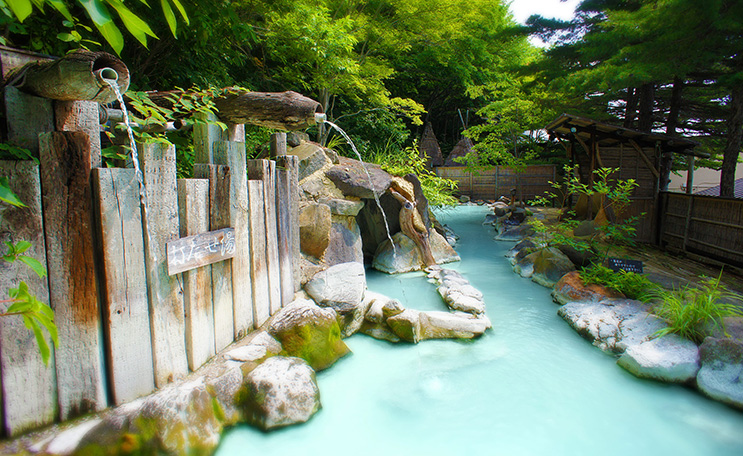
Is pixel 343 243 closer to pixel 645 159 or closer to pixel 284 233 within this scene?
pixel 284 233

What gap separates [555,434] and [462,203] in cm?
1450

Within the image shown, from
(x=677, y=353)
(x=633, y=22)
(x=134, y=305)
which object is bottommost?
(x=677, y=353)

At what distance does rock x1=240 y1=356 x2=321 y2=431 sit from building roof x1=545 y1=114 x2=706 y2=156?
24.6 ft

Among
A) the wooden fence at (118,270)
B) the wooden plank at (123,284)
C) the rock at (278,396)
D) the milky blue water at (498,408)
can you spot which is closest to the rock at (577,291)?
the milky blue water at (498,408)

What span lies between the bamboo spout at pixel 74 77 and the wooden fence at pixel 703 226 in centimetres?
727

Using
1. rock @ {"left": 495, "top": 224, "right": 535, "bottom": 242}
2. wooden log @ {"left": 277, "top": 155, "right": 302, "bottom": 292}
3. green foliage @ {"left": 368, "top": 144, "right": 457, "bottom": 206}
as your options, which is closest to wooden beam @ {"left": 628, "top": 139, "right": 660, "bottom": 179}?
rock @ {"left": 495, "top": 224, "right": 535, "bottom": 242}

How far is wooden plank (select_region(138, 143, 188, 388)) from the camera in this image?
7.38 feet

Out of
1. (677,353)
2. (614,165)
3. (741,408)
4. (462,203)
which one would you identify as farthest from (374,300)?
(462,203)

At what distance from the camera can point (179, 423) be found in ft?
Result: 7.04

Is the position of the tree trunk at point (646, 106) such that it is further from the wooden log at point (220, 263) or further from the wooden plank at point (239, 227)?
the wooden log at point (220, 263)

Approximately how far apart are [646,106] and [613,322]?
25.6ft

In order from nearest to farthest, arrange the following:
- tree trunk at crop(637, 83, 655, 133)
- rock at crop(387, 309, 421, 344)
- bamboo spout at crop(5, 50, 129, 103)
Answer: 1. bamboo spout at crop(5, 50, 129, 103)
2. rock at crop(387, 309, 421, 344)
3. tree trunk at crop(637, 83, 655, 133)

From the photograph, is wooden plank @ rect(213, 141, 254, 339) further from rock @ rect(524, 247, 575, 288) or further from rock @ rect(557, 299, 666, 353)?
rock @ rect(524, 247, 575, 288)

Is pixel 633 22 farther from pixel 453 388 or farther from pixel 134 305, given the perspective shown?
pixel 134 305
